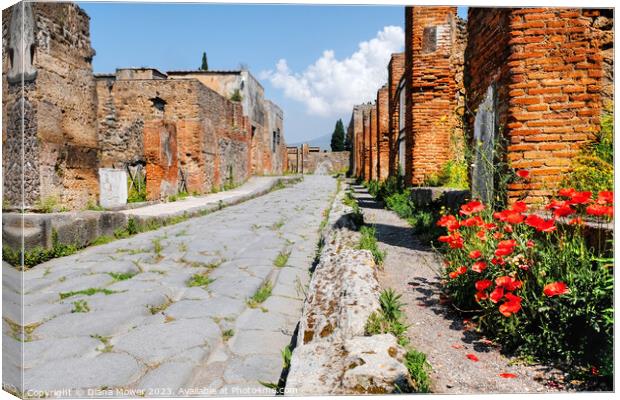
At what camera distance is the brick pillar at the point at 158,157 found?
9.52 meters

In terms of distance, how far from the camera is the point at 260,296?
3100 millimetres

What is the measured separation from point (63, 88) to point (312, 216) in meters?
4.57

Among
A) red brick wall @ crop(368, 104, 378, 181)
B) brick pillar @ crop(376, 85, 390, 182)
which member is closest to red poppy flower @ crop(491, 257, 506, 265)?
brick pillar @ crop(376, 85, 390, 182)

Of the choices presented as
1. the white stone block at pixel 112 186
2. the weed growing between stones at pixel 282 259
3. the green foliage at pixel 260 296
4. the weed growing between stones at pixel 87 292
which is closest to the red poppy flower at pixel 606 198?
the green foliage at pixel 260 296

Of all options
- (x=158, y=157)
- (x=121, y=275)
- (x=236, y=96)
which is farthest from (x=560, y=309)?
(x=236, y=96)

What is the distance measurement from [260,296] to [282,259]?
1197mm

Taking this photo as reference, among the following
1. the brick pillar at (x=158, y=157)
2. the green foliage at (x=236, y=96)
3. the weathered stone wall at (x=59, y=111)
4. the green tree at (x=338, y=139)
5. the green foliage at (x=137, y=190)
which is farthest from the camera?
the green tree at (x=338, y=139)

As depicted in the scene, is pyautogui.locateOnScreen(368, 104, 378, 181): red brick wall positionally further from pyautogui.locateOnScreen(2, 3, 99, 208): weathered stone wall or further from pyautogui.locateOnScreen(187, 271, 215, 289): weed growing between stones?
pyautogui.locateOnScreen(187, 271, 215, 289): weed growing between stones

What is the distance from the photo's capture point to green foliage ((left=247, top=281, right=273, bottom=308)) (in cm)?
297

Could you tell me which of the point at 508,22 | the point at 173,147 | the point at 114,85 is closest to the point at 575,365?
the point at 508,22

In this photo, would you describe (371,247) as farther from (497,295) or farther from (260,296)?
(497,295)

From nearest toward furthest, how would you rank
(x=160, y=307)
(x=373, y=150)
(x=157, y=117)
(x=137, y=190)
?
(x=160, y=307)
(x=137, y=190)
(x=157, y=117)
(x=373, y=150)

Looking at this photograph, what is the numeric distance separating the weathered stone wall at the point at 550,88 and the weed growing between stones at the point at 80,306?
3.16 m

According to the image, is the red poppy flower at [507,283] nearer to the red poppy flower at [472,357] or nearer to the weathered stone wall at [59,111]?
the red poppy flower at [472,357]
